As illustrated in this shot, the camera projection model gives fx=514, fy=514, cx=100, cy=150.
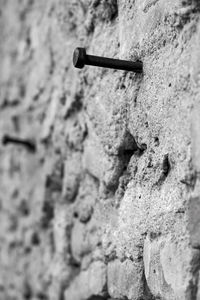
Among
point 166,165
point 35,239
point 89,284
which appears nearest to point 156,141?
point 166,165

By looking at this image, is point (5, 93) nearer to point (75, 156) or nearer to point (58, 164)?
point (58, 164)

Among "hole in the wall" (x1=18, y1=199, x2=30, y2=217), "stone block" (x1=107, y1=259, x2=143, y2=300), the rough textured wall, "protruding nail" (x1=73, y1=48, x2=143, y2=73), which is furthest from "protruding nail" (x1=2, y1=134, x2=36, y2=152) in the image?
"protruding nail" (x1=73, y1=48, x2=143, y2=73)

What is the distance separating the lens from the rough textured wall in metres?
1.03

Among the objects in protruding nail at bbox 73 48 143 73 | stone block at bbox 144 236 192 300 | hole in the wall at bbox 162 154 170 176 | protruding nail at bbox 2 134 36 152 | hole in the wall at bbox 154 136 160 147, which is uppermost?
protruding nail at bbox 73 48 143 73

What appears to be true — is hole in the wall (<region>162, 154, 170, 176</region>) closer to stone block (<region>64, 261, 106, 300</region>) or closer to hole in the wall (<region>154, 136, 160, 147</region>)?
hole in the wall (<region>154, 136, 160, 147</region>)

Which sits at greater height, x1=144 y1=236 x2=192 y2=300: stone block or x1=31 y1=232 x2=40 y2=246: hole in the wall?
x1=144 y1=236 x2=192 y2=300: stone block

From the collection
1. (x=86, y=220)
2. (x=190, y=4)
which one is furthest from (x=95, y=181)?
(x=190, y=4)

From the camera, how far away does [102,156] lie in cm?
145

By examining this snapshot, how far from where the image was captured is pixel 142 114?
120 cm

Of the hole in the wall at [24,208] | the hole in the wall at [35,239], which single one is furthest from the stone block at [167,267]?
the hole in the wall at [24,208]

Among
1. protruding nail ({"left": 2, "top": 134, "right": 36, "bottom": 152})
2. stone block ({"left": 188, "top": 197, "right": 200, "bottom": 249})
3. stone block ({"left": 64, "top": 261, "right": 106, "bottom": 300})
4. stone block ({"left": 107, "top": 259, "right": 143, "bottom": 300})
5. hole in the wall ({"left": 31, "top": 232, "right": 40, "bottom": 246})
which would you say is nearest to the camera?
stone block ({"left": 188, "top": 197, "right": 200, "bottom": 249})

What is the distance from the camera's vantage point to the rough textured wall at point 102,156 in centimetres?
103

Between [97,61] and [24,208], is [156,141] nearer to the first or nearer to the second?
[97,61]

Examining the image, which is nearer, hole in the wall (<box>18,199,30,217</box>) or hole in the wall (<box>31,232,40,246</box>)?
hole in the wall (<box>31,232,40,246</box>)
